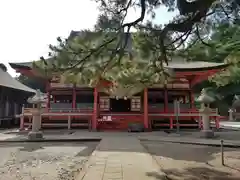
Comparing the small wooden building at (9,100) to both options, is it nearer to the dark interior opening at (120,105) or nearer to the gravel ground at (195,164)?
the dark interior opening at (120,105)

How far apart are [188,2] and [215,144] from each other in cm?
781

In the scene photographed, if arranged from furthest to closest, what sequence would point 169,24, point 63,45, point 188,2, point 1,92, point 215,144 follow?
1. point 1,92
2. point 215,144
3. point 63,45
4. point 169,24
5. point 188,2

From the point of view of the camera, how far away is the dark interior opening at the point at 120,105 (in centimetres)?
2116

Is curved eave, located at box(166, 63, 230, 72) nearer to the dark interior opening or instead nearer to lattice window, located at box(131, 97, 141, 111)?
lattice window, located at box(131, 97, 141, 111)

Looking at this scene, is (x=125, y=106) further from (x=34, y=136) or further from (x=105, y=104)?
(x=34, y=136)

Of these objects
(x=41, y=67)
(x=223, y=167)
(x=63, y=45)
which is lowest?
(x=223, y=167)

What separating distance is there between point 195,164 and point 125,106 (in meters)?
13.4

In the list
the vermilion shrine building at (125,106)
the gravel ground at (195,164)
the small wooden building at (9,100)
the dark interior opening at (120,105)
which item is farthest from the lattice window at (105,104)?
the gravel ground at (195,164)

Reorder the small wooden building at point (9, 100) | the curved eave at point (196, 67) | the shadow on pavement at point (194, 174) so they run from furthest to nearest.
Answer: the small wooden building at point (9, 100), the curved eave at point (196, 67), the shadow on pavement at point (194, 174)

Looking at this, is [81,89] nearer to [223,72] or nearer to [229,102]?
[223,72]

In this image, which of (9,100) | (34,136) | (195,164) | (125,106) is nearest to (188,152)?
(195,164)

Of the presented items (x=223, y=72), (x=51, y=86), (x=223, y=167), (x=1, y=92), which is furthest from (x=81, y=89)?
(x=223, y=167)

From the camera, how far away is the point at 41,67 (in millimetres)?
7859

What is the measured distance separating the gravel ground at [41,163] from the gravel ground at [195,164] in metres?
2.25
